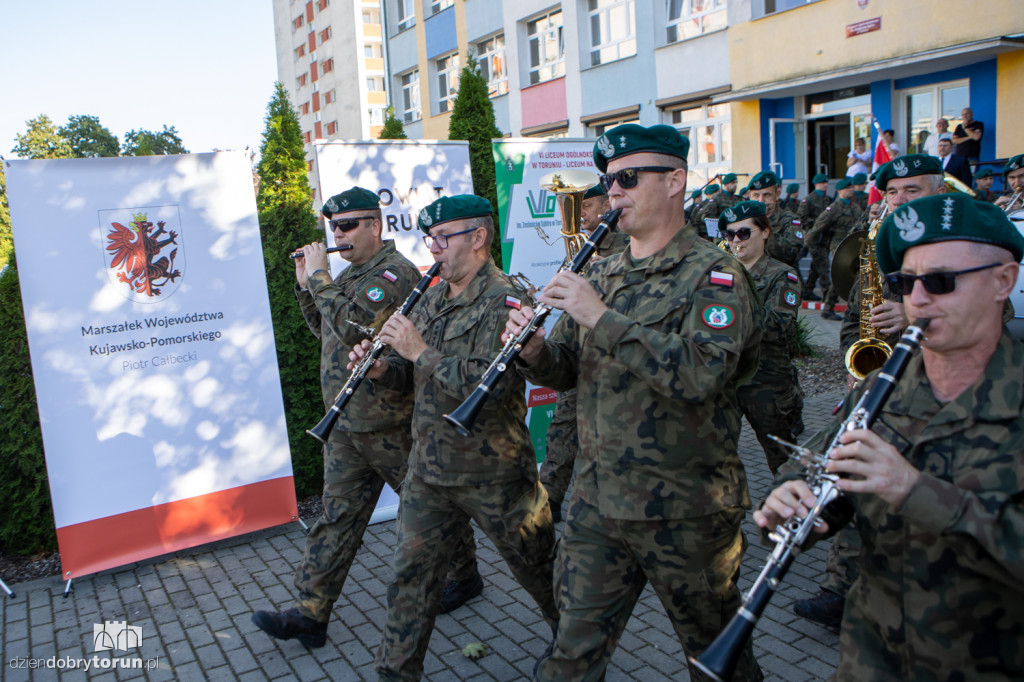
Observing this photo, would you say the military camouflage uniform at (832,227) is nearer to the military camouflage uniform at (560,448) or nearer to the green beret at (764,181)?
the green beret at (764,181)

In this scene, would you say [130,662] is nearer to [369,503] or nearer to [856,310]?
[369,503]

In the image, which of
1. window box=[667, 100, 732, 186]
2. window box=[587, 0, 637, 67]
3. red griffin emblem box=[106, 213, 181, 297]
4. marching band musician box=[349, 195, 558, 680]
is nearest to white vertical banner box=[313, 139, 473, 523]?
red griffin emblem box=[106, 213, 181, 297]

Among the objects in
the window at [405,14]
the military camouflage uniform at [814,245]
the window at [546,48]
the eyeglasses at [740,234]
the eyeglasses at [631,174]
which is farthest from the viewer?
the window at [405,14]

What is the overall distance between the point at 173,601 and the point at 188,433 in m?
1.12

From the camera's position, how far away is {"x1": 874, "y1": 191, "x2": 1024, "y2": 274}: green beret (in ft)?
6.48

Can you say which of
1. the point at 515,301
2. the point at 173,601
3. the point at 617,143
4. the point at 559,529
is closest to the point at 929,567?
the point at 617,143

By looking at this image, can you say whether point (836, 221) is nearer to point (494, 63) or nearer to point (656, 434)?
point (656, 434)

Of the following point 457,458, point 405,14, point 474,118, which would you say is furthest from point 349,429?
point 405,14

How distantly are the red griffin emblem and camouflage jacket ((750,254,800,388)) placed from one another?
3.82m

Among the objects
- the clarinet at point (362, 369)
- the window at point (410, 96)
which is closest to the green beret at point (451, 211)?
the clarinet at point (362, 369)

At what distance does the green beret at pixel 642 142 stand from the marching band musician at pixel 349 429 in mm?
1790

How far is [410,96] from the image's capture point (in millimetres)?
33188

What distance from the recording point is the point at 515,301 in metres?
3.70

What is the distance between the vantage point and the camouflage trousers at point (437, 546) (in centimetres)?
351
